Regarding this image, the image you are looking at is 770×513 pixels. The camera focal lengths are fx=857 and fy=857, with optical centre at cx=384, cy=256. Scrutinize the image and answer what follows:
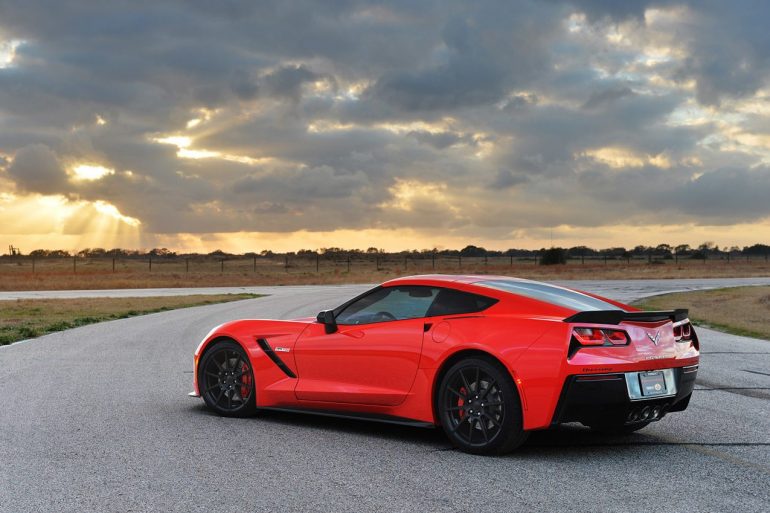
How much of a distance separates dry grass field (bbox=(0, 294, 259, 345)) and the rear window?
11680mm

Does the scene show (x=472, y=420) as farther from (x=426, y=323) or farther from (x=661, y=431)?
(x=661, y=431)

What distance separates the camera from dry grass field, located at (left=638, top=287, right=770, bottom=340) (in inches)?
782

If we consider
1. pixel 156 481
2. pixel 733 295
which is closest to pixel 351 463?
pixel 156 481

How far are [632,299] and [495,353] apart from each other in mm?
25328

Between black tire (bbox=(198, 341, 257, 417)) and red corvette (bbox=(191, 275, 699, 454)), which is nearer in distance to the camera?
red corvette (bbox=(191, 275, 699, 454))

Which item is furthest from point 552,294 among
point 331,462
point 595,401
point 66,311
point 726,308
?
point 66,311

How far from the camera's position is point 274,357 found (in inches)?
312

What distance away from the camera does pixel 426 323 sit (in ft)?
22.8

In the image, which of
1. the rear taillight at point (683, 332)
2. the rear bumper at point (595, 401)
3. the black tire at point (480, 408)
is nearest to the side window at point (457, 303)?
the black tire at point (480, 408)

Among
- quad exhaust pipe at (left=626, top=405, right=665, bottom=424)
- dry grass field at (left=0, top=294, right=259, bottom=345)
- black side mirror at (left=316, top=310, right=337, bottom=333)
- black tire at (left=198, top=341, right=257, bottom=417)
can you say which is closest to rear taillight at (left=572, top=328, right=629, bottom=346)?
quad exhaust pipe at (left=626, top=405, right=665, bottom=424)

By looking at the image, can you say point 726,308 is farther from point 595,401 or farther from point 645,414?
point 595,401

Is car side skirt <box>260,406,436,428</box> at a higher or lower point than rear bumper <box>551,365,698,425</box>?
lower

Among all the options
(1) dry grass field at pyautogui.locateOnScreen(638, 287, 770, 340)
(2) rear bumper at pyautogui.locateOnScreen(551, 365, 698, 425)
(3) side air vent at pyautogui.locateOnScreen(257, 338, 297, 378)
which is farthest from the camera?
(1) dry grass field at pyautogui.locateOnScreen(638, 287, 770, 340)

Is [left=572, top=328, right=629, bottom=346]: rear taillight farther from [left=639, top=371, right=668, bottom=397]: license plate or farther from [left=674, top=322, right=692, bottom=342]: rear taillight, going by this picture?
[left=674, top=322, right=692, bottom=342]: rear taillight
